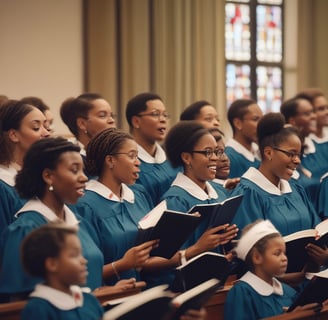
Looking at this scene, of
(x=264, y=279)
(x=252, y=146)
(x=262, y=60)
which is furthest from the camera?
(x=262, y=60)

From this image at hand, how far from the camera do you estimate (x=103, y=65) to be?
9.03 meters

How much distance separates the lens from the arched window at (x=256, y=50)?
1077 centimetres

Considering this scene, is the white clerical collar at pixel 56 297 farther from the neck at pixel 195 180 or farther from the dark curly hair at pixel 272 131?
the dark curly hair at pixel 272 131

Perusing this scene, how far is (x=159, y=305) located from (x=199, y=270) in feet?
3.37

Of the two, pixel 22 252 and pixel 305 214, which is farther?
pixel 305 214

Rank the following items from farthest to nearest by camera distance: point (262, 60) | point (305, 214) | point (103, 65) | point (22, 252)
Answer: point (262, 60)
point (103, 65)
point (305, 214)
point (22, 252)

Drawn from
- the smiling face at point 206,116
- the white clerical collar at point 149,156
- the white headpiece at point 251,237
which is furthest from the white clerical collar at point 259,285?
the smiling face at point 206,116

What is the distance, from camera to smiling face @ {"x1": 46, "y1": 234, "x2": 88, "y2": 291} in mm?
3441

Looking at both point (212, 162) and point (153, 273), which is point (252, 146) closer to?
point (212, 162)

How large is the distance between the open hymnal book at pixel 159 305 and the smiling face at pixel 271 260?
984mm

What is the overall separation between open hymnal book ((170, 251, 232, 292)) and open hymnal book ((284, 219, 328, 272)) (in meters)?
0.54

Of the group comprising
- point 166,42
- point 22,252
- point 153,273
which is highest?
point 166,42

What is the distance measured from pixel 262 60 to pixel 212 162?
19.5 feet

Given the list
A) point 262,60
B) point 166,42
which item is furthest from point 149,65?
point 262,60
